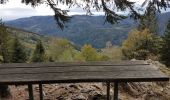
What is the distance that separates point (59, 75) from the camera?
23.2ft

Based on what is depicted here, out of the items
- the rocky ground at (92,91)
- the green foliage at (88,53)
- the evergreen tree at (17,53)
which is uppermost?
the rocky ground at (92,91)

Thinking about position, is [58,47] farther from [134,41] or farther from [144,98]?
[144,98]

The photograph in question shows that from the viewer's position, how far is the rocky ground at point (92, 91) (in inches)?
421

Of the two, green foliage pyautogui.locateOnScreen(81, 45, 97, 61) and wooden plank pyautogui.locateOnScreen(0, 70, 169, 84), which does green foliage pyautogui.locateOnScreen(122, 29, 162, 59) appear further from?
wooden plank pyautogui.locateOnScreen(0, 70, 169, 84)

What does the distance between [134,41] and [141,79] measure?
55.3 metres

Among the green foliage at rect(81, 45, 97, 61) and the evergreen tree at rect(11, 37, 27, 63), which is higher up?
the evergreen tree at rect(11, 37, 27, 63)

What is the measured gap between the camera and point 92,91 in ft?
35.9

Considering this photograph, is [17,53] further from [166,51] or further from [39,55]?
[166,51]

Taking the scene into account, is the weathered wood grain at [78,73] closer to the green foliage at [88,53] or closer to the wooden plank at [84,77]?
the wooden plank at [84,77]

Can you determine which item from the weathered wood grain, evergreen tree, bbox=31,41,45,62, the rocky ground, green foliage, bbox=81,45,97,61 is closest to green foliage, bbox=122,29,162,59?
evergreen tree, bbox=31,41,45,62

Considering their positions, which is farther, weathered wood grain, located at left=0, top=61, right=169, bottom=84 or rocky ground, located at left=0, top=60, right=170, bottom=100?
rocky ground, located at left=0, top=60, right=170, bottom=100

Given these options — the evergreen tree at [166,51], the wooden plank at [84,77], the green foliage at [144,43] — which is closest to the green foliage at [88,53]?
the green foliage at [144,43]

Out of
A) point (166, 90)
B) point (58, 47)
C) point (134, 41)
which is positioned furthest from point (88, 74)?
point (58, 47)

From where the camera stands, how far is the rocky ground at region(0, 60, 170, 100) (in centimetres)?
1070
